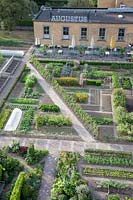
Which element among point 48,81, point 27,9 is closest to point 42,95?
point 48,81

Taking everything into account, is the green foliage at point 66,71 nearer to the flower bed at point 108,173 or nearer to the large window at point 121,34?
the large window at point 121,34

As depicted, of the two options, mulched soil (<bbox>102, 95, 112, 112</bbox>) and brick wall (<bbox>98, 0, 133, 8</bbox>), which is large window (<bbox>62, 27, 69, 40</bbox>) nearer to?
brick wall (<bbox>98, 0, 133, 8</bbox>)

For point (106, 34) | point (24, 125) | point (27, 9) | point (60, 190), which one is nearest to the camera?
point (60, 190)

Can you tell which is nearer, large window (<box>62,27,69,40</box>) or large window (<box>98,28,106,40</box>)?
large window (<box>98,28,106,40</box>)

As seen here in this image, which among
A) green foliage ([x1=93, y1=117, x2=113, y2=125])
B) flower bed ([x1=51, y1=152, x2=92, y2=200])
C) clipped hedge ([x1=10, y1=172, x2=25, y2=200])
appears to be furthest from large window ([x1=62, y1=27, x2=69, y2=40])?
clipped hedge ([x1=10, y1=172, x2=25, y2=200])

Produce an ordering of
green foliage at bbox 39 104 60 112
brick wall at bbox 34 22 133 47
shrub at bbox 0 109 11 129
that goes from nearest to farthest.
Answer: shrub at bbox 0 109 11 129, green foliage at bbox 39 104 60 112, brick wall at bbox 34 22 133 47

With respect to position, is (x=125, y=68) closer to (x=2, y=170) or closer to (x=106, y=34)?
(x=106, y=34)

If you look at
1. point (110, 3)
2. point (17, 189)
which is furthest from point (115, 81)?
point (110, 3)
